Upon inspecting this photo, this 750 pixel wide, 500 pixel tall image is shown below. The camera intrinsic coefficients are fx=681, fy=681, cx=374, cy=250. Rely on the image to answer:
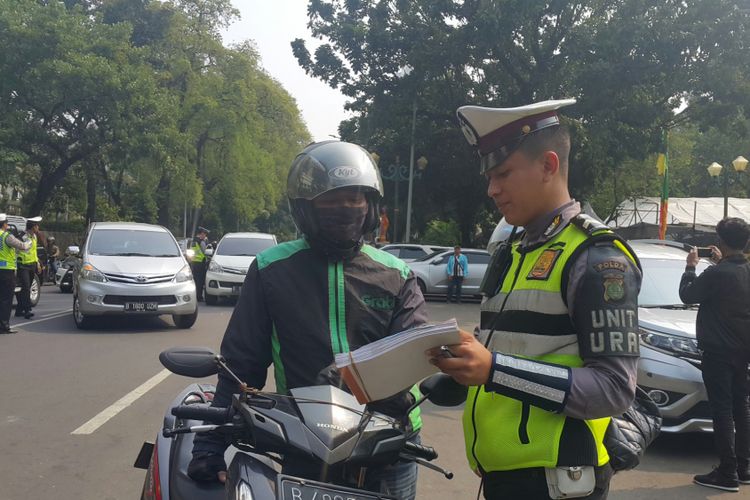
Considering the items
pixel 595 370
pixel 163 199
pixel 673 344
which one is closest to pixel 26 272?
pixel 673 344

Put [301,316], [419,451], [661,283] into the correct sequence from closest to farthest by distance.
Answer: [419,451], [301,316], [661,283]

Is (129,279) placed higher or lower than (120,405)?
higher

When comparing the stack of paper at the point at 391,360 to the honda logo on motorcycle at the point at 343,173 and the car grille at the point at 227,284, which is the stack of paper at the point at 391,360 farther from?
the car grille at the point at 227,284

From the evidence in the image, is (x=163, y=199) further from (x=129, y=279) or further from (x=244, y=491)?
(x=244, y=491)

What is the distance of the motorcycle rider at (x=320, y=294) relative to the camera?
2.25 meters

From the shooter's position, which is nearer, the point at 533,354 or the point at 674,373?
the point at 533,354

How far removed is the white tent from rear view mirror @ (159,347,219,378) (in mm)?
24898

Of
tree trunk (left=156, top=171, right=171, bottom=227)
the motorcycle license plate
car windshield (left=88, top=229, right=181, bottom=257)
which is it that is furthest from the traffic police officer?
tree trunk (left=156, top=171, right=171, bottom=227)

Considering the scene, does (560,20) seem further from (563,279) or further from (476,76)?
(563,279)

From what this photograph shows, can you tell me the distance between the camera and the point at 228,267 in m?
15.2

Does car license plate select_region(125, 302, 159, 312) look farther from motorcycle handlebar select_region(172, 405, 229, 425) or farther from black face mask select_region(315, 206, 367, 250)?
motorcycle handlebar select_region(172, 405, 229, 425)

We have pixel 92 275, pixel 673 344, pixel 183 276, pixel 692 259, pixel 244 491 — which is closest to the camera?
pixel 244 491

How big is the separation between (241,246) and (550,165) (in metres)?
14.9

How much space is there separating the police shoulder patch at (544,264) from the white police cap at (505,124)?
0.30 m
